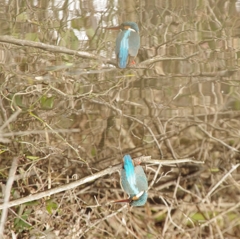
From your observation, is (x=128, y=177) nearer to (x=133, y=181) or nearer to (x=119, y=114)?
(x=133, y=181)

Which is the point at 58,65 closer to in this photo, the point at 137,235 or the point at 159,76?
the point at 159,76

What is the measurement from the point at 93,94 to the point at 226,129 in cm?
46

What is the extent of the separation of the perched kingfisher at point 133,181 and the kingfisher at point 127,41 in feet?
0.97

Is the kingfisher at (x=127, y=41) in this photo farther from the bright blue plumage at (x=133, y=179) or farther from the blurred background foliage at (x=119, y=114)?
the bright blue plumage at (x=133, y=179)

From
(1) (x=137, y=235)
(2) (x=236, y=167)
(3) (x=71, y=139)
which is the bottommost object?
(1) (x=137, y=235)

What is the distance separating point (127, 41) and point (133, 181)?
39cm

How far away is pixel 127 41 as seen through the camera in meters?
1.04

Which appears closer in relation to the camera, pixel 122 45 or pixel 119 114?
pixel 122 45

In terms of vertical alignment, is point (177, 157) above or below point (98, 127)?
below

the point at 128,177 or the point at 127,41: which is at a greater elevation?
the point at 127,41

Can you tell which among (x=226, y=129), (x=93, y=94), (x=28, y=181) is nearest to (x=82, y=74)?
(x=93, y=94)

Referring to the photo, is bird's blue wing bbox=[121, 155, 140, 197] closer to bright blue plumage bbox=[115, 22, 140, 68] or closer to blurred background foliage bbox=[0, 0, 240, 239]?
blurred background foliage bbox=[0, 0, 240, 239]

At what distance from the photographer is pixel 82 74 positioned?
3.72ft

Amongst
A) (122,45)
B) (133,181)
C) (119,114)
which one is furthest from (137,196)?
(122,45)
